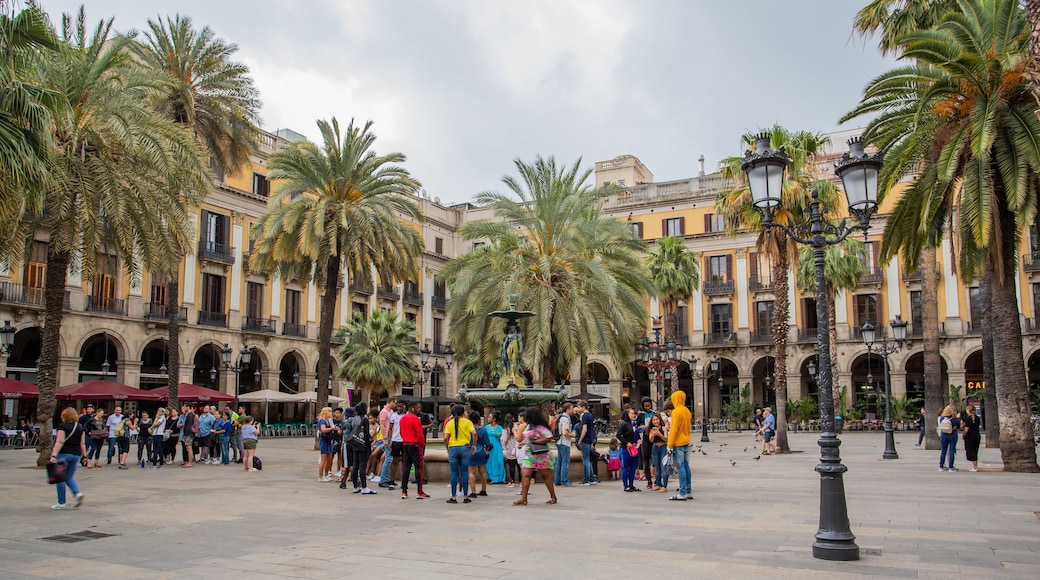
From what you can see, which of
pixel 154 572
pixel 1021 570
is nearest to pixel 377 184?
pixel 154 572

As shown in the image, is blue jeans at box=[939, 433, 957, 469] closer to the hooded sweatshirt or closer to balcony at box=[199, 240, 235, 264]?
the hooded sweatshirt

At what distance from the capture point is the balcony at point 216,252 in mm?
38375

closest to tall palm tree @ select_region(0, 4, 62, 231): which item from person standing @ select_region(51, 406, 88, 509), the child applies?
person standing @ select_region(51, 406, 88, 509)

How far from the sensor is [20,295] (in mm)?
30719

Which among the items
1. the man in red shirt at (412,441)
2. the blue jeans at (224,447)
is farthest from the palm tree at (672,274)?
the man in red shirt at (412,441)

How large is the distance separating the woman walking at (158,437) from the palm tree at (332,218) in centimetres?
534

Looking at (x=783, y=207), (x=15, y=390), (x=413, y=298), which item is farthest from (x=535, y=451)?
(x=413, y=298)

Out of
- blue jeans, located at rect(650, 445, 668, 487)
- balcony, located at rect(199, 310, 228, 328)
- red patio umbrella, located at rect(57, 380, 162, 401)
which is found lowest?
blue jeans, located at rect(650, 445, 668, 487)

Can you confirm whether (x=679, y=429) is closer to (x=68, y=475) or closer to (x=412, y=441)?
(x=412, y=441)

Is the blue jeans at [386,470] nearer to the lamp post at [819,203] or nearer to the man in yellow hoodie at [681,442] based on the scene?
the man in yellow hoodie at [681,442]

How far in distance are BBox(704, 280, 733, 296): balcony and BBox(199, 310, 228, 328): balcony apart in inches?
1141

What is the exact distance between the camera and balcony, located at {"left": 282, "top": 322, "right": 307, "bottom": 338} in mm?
42719

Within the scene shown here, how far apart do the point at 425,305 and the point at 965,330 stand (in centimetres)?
3201

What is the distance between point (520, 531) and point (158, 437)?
1332cm
